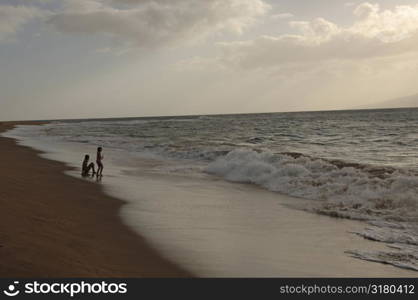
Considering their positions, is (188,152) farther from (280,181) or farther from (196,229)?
(196,229)

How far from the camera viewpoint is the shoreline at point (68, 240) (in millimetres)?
4805

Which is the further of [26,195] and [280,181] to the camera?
[280,181]

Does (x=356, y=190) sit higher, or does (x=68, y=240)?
(x=356, y=190)

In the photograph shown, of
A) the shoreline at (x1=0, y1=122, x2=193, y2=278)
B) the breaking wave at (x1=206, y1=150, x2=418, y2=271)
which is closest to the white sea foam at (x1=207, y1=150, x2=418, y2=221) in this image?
the breaking wave at (x1=206, y1=150, x2=418, y2=271)

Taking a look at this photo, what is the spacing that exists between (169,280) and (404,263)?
3.93 metres

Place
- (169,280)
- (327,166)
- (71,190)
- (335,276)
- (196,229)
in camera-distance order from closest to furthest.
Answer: (169,280), (335,276), (196,229), (71,190), (327,166)

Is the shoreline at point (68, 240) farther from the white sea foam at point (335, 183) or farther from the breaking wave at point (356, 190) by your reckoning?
the white sea foam at point (335, 183)

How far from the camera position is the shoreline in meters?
4.80

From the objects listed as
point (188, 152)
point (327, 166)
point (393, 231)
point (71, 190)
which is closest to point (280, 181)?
point (327, 166)

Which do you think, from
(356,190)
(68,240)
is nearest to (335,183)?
(356,190)

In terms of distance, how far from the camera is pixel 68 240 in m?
6.21

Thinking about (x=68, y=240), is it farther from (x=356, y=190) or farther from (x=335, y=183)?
(x=335, y=183)

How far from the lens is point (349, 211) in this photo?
9719 mm

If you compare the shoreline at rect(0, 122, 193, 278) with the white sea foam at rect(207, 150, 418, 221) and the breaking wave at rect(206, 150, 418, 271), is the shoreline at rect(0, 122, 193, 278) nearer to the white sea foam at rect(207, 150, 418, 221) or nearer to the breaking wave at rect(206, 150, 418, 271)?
the breaking wave at rect(206, 150, 418, 271)
